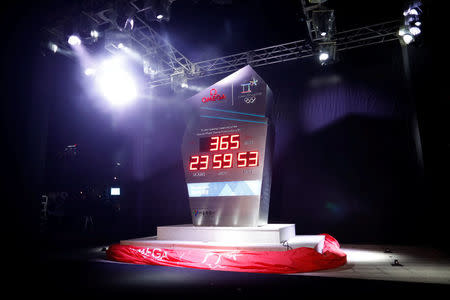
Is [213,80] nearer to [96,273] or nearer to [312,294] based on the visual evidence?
[96,273]

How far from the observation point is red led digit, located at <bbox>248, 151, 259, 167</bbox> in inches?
235

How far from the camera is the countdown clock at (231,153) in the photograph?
6027 millimetres

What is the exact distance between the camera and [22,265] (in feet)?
5.68

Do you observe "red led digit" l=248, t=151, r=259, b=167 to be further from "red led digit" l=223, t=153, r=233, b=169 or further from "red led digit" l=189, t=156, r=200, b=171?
"red led digit" l=189, t=156, r=200, b=171

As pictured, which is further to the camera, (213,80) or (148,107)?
(148,107)

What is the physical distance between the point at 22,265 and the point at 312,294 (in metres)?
2.58

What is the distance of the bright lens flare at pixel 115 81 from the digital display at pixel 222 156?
395 centimetres

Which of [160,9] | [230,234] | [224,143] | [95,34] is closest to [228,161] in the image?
[224,143]

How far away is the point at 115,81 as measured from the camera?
887 centimetres

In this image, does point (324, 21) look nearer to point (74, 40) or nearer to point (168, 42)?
point (168, 42)

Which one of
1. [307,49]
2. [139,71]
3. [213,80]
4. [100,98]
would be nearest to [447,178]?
[307,49]

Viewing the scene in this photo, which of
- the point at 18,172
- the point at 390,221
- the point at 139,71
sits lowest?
the point at 390,221

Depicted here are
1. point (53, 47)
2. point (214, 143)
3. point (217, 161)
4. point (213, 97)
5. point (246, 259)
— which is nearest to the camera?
point (246, 259)

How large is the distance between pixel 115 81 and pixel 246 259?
679 cm
